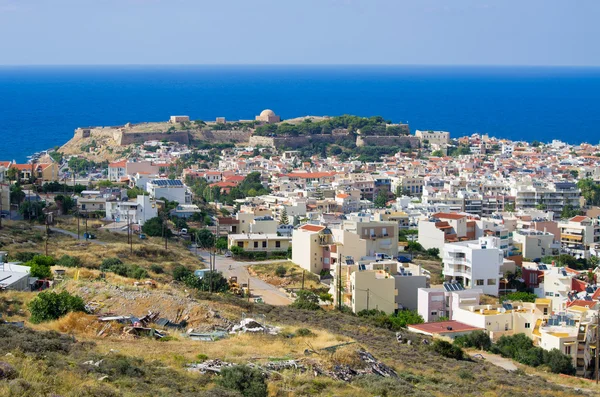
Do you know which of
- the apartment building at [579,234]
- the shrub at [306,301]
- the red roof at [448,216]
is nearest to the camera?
the shrub at [306,301]

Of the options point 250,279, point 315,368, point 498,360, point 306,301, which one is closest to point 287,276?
point 250,279

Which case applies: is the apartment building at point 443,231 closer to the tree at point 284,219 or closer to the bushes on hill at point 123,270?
the tree at point 284,219

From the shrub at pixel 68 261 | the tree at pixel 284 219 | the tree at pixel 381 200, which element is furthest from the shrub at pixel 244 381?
the tree at pixel 381 200

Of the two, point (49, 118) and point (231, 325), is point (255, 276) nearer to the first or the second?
point (231, 325)

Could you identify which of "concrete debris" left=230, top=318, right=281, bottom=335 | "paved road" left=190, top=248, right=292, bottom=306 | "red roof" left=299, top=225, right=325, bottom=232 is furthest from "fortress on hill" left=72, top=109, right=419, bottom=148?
"concrete debris" left=230, top=318, right=281, bottom=335

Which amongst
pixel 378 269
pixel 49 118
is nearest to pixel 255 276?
pixel 378 269

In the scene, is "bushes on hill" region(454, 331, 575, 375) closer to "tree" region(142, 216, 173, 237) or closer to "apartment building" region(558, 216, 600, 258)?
"tree" region(142, 216, 173, 237)
